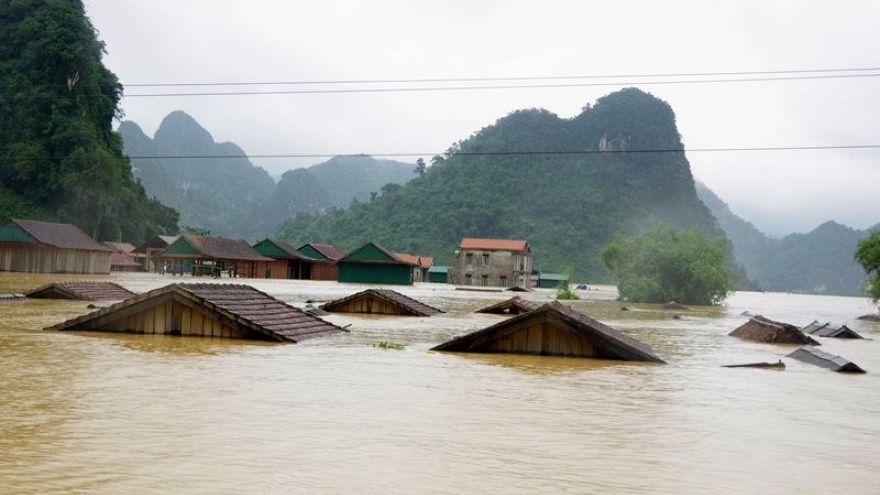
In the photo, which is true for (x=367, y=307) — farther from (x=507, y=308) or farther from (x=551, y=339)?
(x=551, y=339)

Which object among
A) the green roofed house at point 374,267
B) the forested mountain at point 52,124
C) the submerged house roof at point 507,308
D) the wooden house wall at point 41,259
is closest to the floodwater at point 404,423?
the submerged house roof at point 507,308

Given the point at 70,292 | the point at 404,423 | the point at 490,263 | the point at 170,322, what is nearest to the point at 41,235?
the point at 70,292

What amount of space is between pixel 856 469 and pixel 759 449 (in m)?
0.81

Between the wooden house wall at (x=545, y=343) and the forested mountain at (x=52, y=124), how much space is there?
6501 cm

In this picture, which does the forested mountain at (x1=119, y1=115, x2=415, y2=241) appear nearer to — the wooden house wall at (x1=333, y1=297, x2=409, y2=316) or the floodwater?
the wooden house wall at (x1=333, y1=297, x2=409, y2=316)

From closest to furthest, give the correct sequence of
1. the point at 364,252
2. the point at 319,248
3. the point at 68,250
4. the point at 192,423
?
1. the point at 192,423
2. the point at 68,250
3. the point at 364,252
4. the point at 319,248

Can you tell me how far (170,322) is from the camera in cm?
1433

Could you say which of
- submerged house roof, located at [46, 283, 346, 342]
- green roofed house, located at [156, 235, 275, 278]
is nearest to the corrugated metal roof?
green roofed house, located at [156, 235, 275, 278]

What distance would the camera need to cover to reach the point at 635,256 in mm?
58156

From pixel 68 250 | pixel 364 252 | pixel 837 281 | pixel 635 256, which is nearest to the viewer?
pixel 68 250

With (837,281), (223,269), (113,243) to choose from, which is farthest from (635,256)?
(837,281)

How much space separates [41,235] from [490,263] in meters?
46.5

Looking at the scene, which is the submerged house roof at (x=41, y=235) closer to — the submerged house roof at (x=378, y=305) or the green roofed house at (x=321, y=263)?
the green roofed house at (x=321, y=263)

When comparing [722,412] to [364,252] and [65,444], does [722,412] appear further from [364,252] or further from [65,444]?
[364,252]
